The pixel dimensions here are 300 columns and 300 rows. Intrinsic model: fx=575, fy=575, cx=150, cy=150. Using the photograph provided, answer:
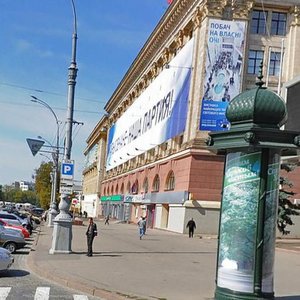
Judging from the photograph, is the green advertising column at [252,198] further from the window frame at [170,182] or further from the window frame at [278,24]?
the window frame at [170,182]

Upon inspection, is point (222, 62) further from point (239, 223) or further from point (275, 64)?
point (239, 223)

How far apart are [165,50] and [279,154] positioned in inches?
2322

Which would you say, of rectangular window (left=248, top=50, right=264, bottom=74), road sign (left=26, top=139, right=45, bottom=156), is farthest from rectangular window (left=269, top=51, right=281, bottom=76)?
road sign (left=26, top=139, right=45, bottom=156)

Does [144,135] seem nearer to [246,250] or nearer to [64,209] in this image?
[64,209]

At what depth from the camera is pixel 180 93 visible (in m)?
55.2

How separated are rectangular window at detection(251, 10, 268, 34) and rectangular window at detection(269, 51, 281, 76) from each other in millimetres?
2349

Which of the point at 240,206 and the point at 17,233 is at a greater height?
the point at 240,206

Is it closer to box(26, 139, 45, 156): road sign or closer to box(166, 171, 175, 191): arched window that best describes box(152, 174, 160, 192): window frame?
box(166, 171, 175, 191): arched window

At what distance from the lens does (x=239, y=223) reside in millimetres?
10938

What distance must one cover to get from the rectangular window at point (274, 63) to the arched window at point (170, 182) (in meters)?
13.6

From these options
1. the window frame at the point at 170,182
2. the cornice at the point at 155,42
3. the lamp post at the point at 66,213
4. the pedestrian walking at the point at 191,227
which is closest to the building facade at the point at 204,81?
the window frame at the point at 170,182

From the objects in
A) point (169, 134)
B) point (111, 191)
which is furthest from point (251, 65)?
point (111, 191)

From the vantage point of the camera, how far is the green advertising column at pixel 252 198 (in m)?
10.7

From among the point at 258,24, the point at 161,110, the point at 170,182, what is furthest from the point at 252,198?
the point at 161,110
